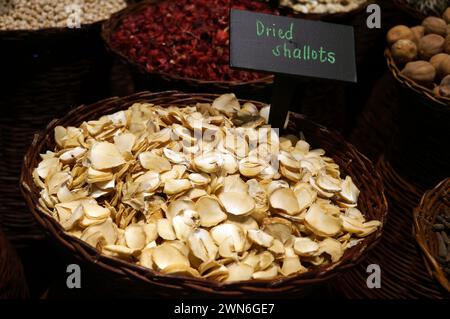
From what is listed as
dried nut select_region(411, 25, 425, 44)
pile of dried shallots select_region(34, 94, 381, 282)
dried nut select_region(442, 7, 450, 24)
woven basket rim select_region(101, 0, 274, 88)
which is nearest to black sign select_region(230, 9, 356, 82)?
pile of dried shallots select_region(34, 94, 381, 282)

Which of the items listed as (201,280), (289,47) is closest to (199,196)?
(201,280)

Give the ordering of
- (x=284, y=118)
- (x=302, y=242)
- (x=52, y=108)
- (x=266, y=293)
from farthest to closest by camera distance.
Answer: (x=52, y=108) → (x=284, y=118) → (x=302, y=242) → (x=266, y=293)

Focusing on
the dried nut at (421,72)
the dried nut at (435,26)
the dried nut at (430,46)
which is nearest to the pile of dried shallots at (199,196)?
the dried nut at (421,72)

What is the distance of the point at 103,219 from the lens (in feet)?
3.16

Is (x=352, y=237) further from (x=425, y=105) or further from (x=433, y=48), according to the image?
(x=433, y=48)

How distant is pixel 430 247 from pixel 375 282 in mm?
372

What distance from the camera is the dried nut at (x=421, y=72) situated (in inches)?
50.1

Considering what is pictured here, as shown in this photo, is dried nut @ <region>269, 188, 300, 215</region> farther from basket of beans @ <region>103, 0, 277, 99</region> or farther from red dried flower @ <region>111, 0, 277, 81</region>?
red dried flower @ <region>111, 0, 277, 81</region>

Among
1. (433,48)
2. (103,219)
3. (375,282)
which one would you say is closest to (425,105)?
(433,48)

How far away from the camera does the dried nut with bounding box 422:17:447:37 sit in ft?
4.65

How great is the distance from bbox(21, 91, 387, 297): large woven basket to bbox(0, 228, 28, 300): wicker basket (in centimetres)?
17

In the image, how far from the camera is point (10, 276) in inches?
42.1

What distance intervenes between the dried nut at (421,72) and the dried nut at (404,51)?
1.8 inches

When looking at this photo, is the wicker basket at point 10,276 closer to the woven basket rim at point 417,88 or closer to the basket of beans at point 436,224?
the basket of beans at point 436,224
